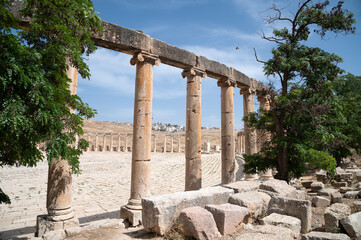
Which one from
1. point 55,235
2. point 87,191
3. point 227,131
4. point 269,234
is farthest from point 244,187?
point 87,191

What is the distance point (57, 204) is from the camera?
21.1 feet

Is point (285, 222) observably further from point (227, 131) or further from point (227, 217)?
point (227, 131)

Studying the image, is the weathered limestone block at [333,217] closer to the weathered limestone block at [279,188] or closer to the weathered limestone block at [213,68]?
the weathered limestone block at [279,188]

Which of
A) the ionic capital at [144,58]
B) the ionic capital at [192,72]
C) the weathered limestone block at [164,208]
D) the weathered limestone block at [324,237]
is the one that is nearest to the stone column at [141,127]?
the ionic capital at [144,58]

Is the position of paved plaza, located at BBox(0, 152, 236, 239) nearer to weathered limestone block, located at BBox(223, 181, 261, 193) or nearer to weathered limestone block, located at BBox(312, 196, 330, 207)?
weathered limestone block, located at BBox(223, 181, 261, 193)

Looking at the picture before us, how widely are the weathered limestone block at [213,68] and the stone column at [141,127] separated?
2643 mm

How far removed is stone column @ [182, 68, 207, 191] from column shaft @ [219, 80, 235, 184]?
2.02m

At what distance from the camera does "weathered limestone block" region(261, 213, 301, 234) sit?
5170 mm

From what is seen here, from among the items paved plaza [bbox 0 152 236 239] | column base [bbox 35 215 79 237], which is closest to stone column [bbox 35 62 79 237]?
column base [bbox 35 215 79 237]

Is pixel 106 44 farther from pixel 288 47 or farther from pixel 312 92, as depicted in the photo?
pixel 312 92

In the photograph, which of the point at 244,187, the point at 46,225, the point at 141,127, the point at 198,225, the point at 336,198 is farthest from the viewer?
the point at 141,127

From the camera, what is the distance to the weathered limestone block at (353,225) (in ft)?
14.8

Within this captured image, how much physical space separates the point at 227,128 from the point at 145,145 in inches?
207

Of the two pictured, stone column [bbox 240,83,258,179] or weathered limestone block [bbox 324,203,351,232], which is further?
stone column [bbox 240,83,258,179]
